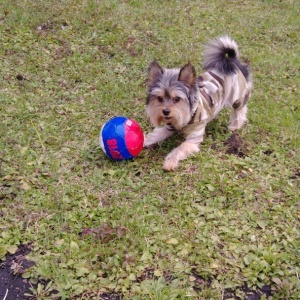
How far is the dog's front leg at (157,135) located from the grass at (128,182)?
4.3 inches

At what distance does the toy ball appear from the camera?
4.10m

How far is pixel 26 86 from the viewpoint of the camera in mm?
5676

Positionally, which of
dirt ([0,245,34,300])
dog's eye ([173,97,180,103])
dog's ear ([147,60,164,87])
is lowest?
dirt ([0,245,34,300])

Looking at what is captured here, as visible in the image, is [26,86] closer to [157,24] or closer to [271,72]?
[157,24]

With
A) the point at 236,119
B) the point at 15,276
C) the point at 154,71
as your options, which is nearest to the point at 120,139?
the point at 154,71

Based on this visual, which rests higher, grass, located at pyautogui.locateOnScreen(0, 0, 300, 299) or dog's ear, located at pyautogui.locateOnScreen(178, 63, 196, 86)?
dog's ear, located at pyautogui.locateOnScreen(178, 63, 196, 86)

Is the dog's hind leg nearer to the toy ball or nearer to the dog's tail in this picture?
the dog's tail

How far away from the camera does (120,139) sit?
13.4 ft

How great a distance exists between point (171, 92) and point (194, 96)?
271 mm

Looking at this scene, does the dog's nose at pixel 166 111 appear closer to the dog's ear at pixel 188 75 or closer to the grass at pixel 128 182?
the dog's ear at pixel 188 75

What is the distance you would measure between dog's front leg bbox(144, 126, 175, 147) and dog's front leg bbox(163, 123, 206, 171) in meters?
0.25

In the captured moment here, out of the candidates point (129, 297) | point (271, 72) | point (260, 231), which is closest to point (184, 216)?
point (260, 231)

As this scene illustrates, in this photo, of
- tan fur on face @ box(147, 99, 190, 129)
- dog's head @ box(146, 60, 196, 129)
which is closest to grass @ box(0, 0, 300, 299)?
tan fur on face @ box(147, 99, 190, 129)

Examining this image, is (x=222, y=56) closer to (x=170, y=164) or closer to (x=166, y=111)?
(x=166, y=111)
